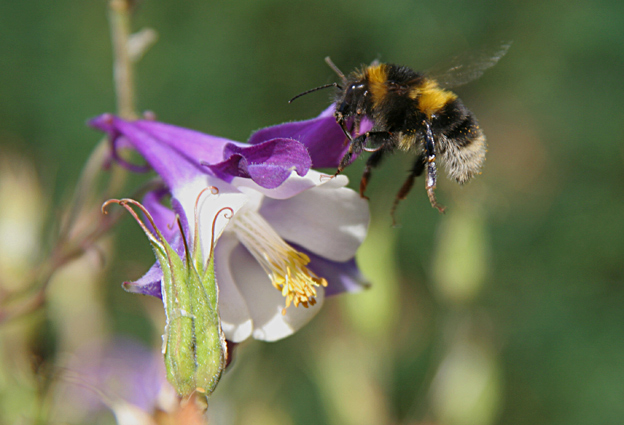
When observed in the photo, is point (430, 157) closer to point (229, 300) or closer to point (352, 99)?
point (352, 99)

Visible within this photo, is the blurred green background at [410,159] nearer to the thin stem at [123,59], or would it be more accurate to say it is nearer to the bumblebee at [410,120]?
the thin stem at [123,59]

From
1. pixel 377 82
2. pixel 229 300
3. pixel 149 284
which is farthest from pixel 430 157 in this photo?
pixel 149 284

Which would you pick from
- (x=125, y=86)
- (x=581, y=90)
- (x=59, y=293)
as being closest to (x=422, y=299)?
(x=581, y=90)

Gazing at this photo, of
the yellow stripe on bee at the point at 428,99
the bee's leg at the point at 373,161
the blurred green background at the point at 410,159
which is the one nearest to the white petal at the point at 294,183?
the bee's leg at the point at 373,161

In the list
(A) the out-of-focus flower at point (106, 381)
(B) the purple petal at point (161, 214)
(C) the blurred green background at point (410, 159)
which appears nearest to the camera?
(B) the purple petal at point (161, 214)

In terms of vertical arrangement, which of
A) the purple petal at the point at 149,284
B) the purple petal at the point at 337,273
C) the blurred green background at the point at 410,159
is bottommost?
the blurred green background at the point at 410,159

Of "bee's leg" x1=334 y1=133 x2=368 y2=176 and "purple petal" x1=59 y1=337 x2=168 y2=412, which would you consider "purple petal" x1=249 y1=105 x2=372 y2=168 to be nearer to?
"bee's leg" x1=334 y1=133 x2=368 y2=176

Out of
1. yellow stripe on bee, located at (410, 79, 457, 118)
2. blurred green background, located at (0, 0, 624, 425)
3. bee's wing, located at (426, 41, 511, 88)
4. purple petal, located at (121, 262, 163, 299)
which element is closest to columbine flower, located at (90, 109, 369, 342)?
purple petal, located at (121, 262, 163, 299)
